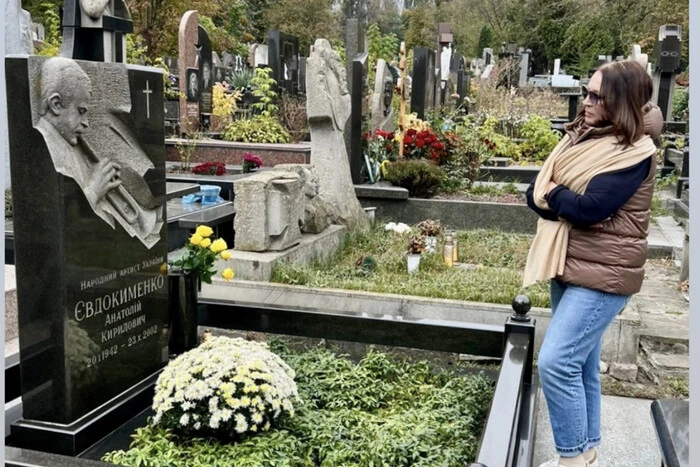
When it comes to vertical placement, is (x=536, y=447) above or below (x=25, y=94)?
below

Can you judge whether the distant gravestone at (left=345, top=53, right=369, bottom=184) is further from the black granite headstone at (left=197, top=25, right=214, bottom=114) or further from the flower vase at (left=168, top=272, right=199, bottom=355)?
the black granite headstone at (left=197, top=25, right=214, bottom=114)

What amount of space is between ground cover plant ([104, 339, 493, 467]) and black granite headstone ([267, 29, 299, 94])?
13984mm

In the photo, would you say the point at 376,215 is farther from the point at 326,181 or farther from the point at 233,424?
the point at 233,424

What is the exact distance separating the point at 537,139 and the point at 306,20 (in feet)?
93.3

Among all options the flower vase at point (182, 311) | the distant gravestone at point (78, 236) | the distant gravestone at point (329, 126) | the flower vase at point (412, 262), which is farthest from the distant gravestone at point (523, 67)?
the distant gravestone at point (78, 236)

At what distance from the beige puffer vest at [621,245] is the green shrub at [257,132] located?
36.0ft

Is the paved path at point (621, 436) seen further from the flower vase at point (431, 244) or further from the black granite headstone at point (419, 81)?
the black granite headstone at point (419, 81)

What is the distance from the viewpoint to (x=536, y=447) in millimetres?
4172

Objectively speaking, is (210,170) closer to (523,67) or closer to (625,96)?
(625,96)

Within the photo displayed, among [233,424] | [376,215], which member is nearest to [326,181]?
[376,215]

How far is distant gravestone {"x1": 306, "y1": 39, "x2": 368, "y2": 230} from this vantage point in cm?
755

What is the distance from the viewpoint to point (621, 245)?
3096 millimetres

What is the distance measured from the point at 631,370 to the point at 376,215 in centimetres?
494

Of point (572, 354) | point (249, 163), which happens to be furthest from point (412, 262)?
point (249, 163)
